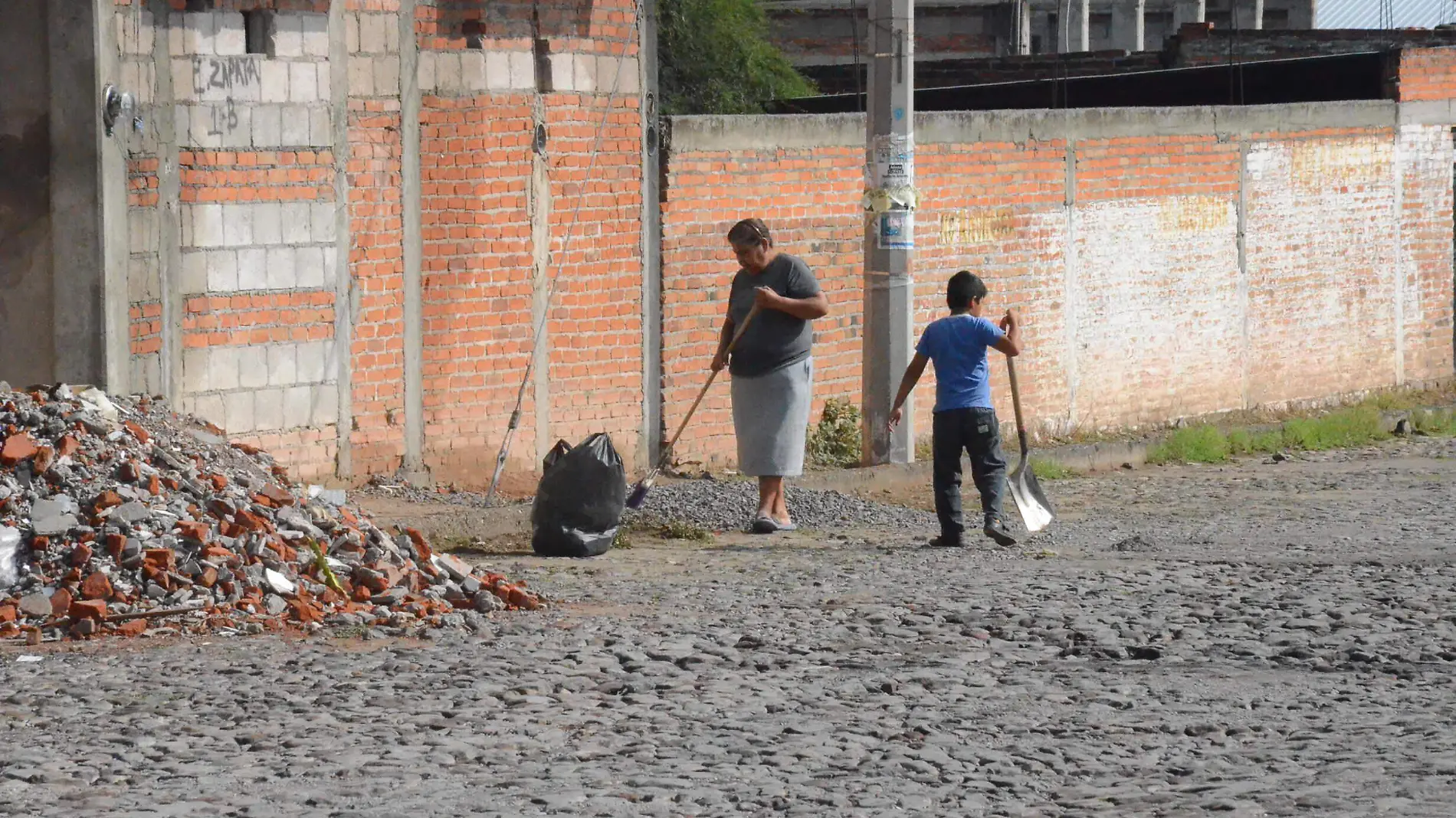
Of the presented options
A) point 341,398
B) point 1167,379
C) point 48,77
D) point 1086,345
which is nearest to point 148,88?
point 48,77

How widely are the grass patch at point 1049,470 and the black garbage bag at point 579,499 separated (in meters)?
4.84

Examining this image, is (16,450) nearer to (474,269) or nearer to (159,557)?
(159,557)

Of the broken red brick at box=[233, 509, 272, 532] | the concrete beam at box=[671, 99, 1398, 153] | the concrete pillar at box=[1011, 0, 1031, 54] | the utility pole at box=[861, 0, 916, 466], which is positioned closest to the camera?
the broken red brick at box=[233, 509, 272, 532]

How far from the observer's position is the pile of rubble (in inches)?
305

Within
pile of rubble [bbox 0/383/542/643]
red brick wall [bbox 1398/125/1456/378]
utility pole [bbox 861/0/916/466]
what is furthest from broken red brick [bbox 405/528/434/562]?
red brick wall [bbox 1398/125/1456/378]

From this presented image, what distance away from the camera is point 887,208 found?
42.4ft

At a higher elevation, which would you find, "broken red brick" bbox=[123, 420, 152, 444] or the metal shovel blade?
"broken red brick" bbox=[123, 420, 152, 444]

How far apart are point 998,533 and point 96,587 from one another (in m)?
4.58

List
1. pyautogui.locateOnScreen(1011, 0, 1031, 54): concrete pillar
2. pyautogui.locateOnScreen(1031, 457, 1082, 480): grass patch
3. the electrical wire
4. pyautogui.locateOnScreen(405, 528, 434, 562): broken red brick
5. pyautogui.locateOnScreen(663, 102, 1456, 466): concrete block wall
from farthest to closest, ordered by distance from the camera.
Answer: pyautogui.locateOnScreen(1011, 0, 1031, 54): concrete pillar
pyautogui.locateOnScreen(1031, 457, 1082, 480): grass patch
pyautogui.locateOnScreen(663, 102, 1456, 466): concrete block wall
the electrical wire
pyautogui.locateOnScreen(405, 528, 434, 562): broken red brick

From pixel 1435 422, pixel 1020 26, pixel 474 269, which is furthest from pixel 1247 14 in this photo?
pixel 474 269

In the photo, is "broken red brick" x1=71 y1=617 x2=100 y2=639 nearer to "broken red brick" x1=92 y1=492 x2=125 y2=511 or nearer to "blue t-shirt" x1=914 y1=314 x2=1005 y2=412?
"broken red brick" x1=92 y1=492 x2=125 y2=511

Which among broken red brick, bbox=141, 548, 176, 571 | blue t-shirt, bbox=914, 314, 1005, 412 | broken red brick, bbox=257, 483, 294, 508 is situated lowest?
broken red brick, bbox=141, 548, 176, 571

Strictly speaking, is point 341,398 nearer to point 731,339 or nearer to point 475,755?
point 731,339

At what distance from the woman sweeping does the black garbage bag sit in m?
1.04
